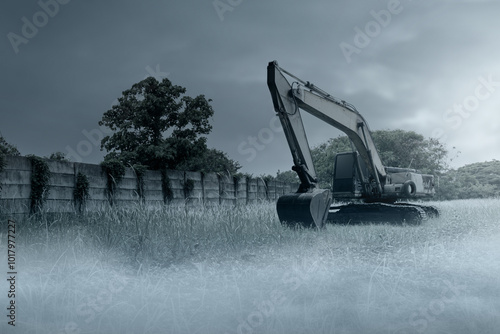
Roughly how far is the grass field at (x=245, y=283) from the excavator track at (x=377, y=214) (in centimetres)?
373

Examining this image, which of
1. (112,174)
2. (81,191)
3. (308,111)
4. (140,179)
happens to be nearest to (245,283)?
(308,111)

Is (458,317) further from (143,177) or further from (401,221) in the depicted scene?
(143,177)

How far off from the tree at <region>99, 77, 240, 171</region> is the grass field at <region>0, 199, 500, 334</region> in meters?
14.7

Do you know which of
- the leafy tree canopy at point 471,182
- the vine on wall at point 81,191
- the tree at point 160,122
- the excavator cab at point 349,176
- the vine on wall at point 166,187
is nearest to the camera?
the vine on wall at point 81,191

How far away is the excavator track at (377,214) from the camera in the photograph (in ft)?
38.0

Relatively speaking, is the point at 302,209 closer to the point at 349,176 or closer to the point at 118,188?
the point at 349,176

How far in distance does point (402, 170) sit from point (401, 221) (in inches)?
80.5

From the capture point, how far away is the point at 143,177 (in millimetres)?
13039

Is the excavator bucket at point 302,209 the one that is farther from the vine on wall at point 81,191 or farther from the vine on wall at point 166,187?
the vine on wall at point 166,187

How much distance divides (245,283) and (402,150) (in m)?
27.1

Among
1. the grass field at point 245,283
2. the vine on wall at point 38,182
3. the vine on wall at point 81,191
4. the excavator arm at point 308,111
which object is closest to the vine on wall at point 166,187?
the vine on wall at point 81,191

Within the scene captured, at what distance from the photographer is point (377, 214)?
1194cm

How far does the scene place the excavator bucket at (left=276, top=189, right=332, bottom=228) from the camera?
28.7 feet

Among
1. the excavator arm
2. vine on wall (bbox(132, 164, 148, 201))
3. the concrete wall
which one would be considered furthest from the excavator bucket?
vine on wall (bbox(132, 164, 148, 201))
